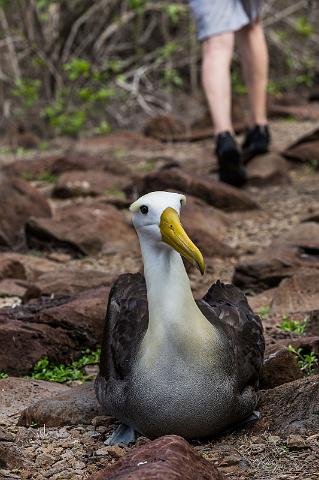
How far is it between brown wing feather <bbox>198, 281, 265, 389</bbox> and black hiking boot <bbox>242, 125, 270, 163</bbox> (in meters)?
4.80

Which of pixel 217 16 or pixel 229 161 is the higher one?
pixel 217 16

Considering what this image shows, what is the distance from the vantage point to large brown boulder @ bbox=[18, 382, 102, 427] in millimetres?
3678

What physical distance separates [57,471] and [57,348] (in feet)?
4.00

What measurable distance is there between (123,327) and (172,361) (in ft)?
1.25

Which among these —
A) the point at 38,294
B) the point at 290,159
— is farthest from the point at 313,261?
the point at 290,159

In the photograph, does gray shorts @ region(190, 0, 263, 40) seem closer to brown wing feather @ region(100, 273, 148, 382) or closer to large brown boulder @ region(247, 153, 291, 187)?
large brown boulder @ region(247, 153, 291, 187)

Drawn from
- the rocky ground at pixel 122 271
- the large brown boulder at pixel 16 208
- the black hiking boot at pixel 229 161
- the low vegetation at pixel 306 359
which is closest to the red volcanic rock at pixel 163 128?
the rocky ground at pixel 122 271

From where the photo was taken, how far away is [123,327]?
362 centimetres

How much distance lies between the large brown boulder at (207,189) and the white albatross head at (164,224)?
413 cm

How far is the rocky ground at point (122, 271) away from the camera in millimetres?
3375

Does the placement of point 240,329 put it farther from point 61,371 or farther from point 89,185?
point 89,185

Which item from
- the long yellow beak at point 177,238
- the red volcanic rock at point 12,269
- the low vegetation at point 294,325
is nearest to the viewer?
the long yellow beak at point 177,238

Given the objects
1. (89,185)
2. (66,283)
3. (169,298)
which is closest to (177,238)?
(169,298)

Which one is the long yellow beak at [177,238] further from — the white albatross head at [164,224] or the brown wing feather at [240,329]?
the brown wing feather at [240,329]
